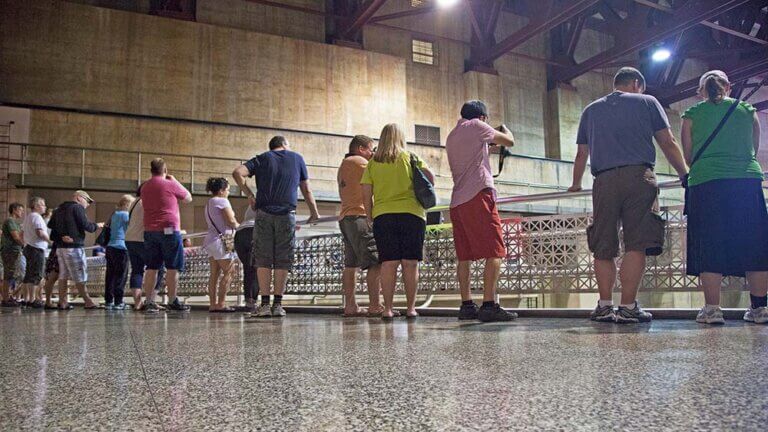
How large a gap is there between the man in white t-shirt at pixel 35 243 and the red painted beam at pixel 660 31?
15.3m

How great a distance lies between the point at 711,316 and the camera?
3477 mm

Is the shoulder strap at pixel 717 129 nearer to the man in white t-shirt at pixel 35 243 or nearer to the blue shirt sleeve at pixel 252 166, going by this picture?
the blue shirt sleeve at pixel 252 166

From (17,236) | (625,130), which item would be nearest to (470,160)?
(625,130)

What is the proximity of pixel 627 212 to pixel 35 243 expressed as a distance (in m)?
8.29

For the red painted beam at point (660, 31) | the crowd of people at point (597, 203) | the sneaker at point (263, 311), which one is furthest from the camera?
the red painted beam at point (660, 31)

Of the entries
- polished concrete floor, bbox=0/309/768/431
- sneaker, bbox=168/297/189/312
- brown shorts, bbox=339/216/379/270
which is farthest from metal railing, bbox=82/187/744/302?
polished concrete floor, bbox=0/309/768/431

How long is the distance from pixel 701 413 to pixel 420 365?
91cm

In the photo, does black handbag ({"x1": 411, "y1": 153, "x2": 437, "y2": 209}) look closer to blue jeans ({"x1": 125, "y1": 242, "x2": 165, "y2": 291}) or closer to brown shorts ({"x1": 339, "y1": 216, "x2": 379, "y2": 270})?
brown shorts ({"x1": 339, "y1": 216, "x2": 379, "y2": 270})

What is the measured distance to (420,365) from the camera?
Result: 1.93 m

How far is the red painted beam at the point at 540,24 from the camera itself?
16.1m

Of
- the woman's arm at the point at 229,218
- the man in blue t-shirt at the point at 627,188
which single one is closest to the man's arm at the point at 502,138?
the man in blue t-shirt at the point at 627,188

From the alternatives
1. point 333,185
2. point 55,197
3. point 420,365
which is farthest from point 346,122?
point 420,365

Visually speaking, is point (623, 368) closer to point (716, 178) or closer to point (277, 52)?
point (716, 178)

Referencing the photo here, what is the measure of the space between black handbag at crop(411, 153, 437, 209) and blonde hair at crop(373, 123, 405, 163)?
7.0 inches
